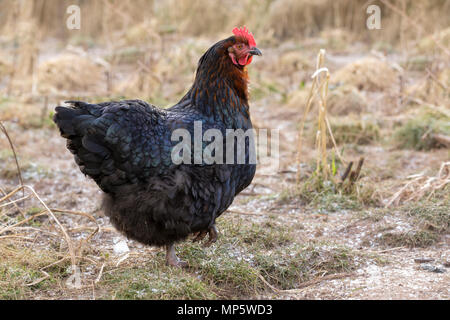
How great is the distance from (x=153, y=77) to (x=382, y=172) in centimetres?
445

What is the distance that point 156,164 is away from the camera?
11.2 ft

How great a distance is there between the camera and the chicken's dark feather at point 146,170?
3.25 metres

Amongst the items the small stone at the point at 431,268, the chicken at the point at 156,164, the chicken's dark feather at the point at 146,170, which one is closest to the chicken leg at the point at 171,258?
the chicken at the point at 156,164

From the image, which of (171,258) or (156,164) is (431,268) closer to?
(171,258)

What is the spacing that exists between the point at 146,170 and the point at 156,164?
0.08 metres

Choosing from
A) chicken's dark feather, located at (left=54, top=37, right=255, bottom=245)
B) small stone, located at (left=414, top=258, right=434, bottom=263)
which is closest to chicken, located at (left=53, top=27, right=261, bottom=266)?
chicken's dark feather, located at (left=54, top=37, right=255, bottom=245)

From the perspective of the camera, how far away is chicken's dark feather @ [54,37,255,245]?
325 centimetres

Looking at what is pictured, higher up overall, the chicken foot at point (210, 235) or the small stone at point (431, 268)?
the chicken foot at point (210, 235)

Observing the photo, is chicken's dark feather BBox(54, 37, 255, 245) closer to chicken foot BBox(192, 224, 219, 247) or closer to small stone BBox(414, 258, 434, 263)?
chicken foot BBox(192, 224, 219, 247)

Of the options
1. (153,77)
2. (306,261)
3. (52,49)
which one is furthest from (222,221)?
(52,49)

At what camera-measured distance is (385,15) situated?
12.6 m

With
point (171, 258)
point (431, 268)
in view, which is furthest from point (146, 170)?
point (431, 268)

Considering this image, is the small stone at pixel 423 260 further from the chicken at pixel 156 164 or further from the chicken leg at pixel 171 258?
the chicken leg at pixel 171 258

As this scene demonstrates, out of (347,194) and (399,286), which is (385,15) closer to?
(347,194)
